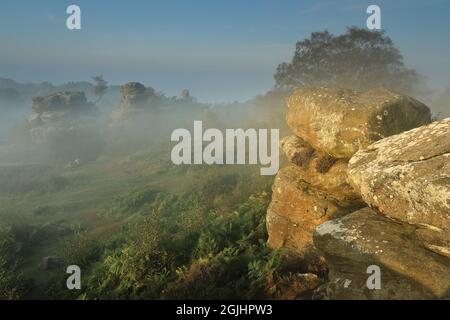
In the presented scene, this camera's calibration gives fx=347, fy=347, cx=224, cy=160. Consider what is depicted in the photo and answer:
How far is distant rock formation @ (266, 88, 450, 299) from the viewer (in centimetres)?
651

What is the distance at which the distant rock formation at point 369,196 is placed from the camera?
256 inches

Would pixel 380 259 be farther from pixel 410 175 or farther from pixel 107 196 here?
pixel 107 196

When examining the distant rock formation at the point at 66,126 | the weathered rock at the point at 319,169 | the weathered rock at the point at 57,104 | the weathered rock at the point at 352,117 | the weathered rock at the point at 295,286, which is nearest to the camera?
the weathered rock at the point at 295,286

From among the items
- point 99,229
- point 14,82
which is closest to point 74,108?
point 99,229

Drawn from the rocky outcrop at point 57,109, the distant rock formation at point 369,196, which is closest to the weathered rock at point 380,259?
the distant rock formation at point 369,196

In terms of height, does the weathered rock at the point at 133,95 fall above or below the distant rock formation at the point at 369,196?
above

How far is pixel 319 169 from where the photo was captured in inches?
403

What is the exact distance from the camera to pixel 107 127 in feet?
206

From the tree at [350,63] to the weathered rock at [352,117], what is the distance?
2008 centimetres

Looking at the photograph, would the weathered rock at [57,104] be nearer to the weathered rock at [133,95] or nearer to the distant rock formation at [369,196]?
Answer: the weathered rock at [133,95]

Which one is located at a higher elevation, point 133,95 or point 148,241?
point 133,95

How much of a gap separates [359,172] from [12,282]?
36.1ft

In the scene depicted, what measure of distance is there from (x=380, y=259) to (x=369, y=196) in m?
1.31

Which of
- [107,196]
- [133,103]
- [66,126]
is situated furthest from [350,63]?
A: [66,126]
